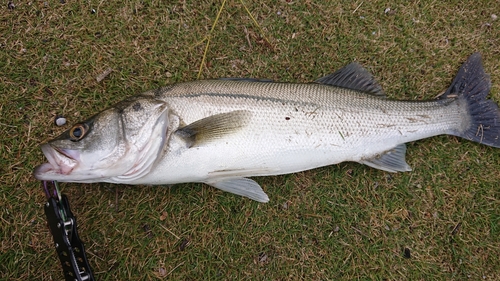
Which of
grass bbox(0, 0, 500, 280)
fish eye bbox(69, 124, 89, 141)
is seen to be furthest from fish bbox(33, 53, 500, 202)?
grass bbox(0, 0, 500, 280)

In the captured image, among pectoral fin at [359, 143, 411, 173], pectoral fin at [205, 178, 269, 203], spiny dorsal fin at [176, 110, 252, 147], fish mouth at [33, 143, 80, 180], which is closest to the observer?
fish mouth at [33, 143, 80, 180]

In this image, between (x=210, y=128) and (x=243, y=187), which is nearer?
(x=210, y=128)

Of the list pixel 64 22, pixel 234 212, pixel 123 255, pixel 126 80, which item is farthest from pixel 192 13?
pixel 123 255

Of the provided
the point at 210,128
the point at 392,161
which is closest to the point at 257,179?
the point at 210,128

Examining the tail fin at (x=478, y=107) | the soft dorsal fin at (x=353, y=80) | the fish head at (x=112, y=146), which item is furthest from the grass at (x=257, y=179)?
the fish head at (x=112, y=146)

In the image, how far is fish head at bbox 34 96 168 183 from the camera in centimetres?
210

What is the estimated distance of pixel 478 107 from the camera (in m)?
2.73

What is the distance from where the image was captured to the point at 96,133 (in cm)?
216

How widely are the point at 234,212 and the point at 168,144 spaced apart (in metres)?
0.89

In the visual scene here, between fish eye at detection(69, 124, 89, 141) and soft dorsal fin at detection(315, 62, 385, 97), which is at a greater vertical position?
soft dorsal fin at detection(315, 62, 385, 97)

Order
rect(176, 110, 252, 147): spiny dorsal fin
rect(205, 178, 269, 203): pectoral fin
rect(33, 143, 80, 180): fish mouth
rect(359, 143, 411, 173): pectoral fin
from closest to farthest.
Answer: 1. rect(33, 143, 80, 180): fish mouth
2. rect(176, 110, 252, 147): spiny dorsal fin
3. rect(205, 178, 269, 203): pectoral fin
4. rect(359, 143, 411, 173): pectoral fin

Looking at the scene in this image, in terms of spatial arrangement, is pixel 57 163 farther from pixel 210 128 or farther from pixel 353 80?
pixel 353 80

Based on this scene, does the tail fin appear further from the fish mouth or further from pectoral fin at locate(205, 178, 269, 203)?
the fish mouth

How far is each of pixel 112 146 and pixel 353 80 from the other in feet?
6.13
